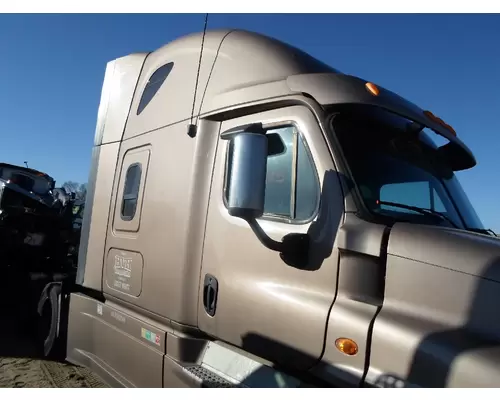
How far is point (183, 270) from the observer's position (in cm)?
334

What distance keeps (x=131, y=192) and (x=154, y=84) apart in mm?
1093

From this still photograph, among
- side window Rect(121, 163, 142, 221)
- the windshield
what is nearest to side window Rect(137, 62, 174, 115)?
side window Rect(121, 163, 142, 221)

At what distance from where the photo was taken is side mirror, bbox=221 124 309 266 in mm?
2496

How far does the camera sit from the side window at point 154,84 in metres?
4.20

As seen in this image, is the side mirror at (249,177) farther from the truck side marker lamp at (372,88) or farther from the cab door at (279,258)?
the truck side marker lamp at (372,88)

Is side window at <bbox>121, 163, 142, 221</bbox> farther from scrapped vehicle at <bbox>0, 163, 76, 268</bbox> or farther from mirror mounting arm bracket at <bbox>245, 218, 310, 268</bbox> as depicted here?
scrapped vehicle at <bbox>0, 163, 76, 268</bbox>

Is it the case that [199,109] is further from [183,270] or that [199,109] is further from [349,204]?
[349,204]

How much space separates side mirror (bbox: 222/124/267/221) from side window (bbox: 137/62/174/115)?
1.92 metres

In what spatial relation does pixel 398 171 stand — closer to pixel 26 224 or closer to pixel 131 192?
pixel 131 192

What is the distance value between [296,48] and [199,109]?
937 mm

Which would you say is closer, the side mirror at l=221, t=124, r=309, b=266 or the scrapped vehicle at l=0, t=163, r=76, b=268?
the side mirror at l=221, t=124, r=309, b=266

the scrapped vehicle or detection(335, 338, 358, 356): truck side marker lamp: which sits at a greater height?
the scrapped vehicle

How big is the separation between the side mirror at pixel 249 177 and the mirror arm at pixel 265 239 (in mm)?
130

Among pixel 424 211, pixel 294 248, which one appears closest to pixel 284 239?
pixel 294 248
